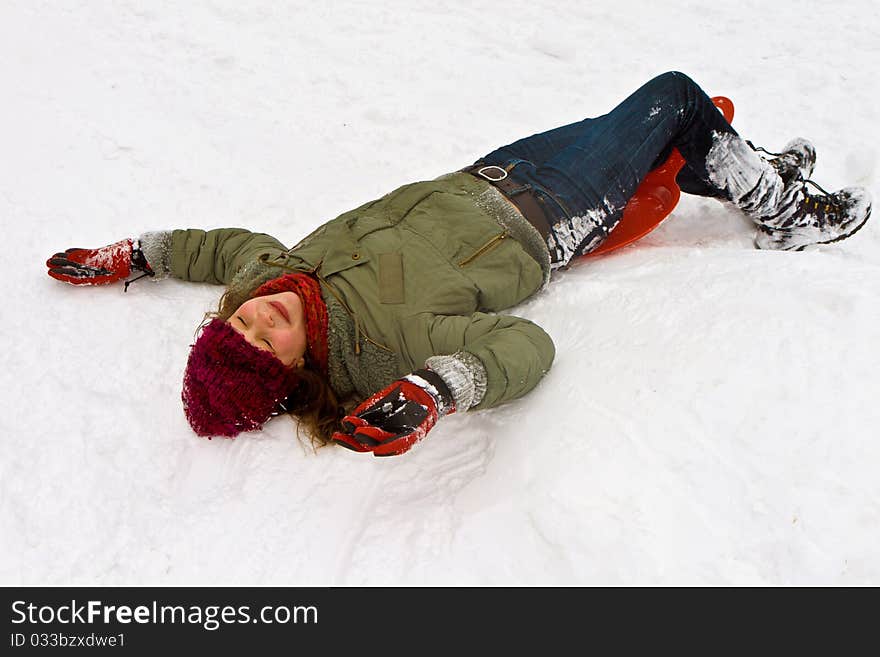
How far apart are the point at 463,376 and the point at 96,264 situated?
1.58 metres

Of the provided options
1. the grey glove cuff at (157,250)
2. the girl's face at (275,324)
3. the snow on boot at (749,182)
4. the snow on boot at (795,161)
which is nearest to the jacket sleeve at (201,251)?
the grey glove cuff at (157,250)

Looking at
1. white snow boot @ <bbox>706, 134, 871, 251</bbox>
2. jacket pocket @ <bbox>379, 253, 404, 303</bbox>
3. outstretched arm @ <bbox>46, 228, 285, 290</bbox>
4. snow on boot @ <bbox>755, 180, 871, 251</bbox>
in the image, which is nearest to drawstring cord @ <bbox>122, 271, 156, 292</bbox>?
outstretched arm @ <bbox>46, 228, 285, 290</bbox>

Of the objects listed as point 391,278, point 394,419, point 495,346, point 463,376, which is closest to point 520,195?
point 391,278

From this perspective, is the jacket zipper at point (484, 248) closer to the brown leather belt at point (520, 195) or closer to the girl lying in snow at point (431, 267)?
the girl lying in snow at point (431, 267)

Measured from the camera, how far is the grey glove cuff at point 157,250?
280 centimetres

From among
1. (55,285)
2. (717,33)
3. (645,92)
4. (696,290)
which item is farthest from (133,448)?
(717,33)

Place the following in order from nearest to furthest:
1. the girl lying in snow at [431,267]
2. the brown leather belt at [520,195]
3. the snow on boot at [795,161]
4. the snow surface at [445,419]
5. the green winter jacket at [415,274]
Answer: the snow surface at [445,419] < the girl lying in snow at [431,267] < the green winter jacket at [415,274] < the brown leather belt at [520,195] < the snow on boot at [795,161]

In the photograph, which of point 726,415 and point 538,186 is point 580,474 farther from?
point 538,186

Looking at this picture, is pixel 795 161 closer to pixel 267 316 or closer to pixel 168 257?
pixel 267 316

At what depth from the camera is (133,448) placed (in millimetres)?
2250

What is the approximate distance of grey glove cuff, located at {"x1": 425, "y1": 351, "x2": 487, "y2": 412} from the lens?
6.54ft

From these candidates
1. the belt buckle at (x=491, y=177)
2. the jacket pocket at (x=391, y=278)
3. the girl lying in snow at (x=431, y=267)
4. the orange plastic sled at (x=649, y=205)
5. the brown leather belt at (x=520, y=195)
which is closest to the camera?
the girl lying in snow at (x=431, y=267)

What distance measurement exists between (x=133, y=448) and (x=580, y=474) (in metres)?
1.33

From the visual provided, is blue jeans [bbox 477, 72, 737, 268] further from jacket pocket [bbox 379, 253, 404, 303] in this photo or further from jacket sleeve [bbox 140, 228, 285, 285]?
jacket sleeve [bbox 140, 228, 285, 285]
